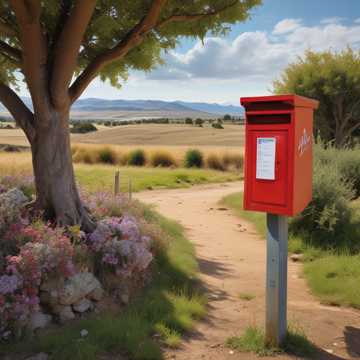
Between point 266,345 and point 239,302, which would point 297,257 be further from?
point 266,345

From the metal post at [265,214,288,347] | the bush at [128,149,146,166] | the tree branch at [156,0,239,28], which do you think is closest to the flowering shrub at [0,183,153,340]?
the metal post at [265,214,288,347]

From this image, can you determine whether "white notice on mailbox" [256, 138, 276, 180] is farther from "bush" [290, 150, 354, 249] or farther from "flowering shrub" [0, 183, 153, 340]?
"bush" [290, 150, 354, 249]

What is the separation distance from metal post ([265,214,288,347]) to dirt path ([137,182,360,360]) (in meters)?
0.26

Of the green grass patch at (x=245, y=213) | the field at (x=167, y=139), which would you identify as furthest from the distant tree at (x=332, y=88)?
the field at (x=167, y=139)

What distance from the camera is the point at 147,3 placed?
313 inches

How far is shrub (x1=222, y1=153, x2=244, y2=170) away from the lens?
29.8 m

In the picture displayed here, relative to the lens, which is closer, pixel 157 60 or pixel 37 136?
pixel 37 136

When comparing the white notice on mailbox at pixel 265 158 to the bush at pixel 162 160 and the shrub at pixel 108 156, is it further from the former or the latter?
the shrub at pixel 108 156

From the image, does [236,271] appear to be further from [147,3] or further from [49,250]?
[147,3]

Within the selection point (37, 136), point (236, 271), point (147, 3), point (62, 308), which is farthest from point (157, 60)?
point (62, 308)

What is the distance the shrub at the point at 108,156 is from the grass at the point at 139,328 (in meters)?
25.6

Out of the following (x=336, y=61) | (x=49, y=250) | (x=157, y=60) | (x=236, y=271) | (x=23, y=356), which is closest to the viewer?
(x=23, y=356)

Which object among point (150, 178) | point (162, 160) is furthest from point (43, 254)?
point (162, 160)

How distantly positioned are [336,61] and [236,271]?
60.4 feet
